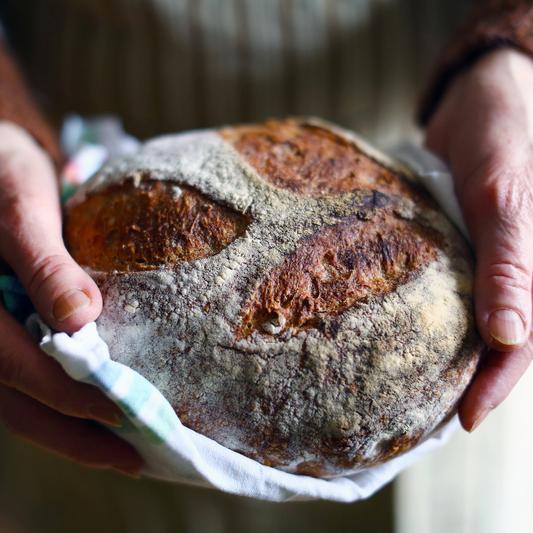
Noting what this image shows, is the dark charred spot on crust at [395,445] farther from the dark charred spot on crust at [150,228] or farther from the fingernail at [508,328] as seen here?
the dark charred spot on crust at [150,228]

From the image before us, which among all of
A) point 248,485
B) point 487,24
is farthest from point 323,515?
point 487,24

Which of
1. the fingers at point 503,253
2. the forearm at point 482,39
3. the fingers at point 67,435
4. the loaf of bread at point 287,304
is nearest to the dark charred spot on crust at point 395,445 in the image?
the loaf of bread at point 287,304

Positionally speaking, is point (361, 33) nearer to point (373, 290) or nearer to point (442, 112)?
point (442, 112)

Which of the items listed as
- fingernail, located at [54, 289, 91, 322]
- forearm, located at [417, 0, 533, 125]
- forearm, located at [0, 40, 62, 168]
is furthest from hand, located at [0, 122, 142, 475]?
forearm, located at [417, 0, 533, 125]

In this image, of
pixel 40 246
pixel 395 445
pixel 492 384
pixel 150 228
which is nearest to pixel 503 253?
A: pixel 492 384

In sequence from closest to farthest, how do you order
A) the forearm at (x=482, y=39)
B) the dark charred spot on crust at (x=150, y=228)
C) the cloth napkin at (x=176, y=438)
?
the cloth napkin at (x=176, y=438) → the dark charred spot on crust at (x=150, y=228) → the forearm at (x=482, y=39)
